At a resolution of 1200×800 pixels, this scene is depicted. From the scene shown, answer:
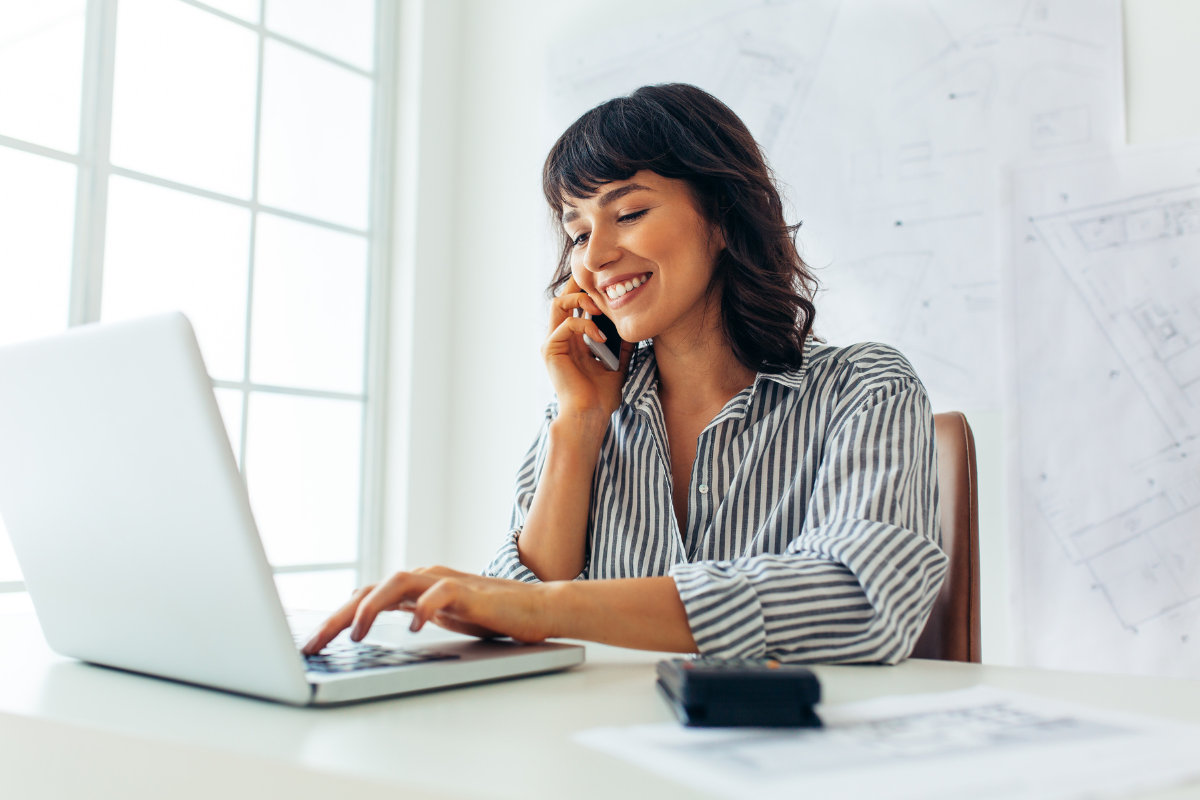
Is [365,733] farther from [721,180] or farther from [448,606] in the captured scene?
[721,180]

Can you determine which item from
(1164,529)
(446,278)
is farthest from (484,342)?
(1164,529)

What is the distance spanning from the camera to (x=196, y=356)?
0.53m

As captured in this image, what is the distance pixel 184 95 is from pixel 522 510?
151 centimetres

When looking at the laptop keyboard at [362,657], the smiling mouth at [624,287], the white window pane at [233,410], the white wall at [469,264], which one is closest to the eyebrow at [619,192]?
the smiling mouth at [624,287]

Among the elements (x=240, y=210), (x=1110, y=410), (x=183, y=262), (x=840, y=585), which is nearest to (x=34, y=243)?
(x=183, y=262)

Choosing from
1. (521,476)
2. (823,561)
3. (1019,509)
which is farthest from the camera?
(1019,509)

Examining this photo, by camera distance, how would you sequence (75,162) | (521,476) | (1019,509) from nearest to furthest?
(521,476)
(1019,509)
(75,162)

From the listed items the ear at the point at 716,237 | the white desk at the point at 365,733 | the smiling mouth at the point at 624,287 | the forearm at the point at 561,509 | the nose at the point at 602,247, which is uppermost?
Answer: the ear at the point at 716,237

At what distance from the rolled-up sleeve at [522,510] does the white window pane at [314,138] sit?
Answer: 53.2 inches

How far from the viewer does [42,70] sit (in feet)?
6.36

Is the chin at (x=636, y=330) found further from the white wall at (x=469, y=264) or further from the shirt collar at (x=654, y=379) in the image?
the white wall at (x=469, y=264)

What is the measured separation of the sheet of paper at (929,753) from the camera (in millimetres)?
388

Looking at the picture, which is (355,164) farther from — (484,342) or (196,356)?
(196,356)

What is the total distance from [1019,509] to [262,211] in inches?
76.1
